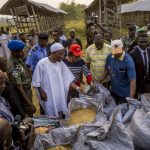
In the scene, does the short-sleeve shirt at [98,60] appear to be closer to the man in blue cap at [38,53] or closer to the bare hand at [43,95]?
the man in blue cap at [38,53]

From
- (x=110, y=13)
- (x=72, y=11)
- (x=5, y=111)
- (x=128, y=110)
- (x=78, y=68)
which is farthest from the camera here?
→ (x=72, y=11)

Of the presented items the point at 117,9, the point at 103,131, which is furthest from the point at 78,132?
the point at 117,9

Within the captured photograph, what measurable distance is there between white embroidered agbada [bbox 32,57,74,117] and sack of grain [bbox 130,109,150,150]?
47.7 inches

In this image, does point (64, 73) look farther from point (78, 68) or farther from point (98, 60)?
point (98, 60)

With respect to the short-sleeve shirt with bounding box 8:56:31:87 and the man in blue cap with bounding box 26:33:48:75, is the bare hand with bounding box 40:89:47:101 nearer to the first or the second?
the short-sleeve shirt with bounding box 8:56:31:87

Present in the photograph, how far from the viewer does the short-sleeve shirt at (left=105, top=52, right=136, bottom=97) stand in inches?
174

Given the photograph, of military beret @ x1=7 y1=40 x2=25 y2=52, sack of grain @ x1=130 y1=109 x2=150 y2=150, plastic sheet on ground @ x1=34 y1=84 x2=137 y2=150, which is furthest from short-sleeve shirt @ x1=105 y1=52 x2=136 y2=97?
military beret @ x1=7 y1=40 x2=25 y2=52

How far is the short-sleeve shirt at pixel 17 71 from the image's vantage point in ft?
12.9

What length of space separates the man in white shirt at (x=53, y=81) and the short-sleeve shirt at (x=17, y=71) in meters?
0.19

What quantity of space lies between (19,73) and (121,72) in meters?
1.40

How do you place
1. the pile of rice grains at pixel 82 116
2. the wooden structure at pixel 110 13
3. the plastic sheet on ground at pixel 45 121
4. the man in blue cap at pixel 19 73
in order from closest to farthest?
the plastic sheet on ground at pixel 45 121 → the pile of rice grains at pixel 82 116 → the man in blue cap at pixel 19 73 → the wooden structure at pixel 110 13

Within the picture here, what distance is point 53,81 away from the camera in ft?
14.2

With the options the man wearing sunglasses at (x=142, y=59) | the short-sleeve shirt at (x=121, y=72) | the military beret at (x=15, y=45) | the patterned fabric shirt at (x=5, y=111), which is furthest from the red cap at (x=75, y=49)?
the patterned fabric shirt at (x=5, y=111)

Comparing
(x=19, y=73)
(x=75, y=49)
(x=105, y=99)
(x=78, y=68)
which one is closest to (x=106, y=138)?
(x=105, y=99)
